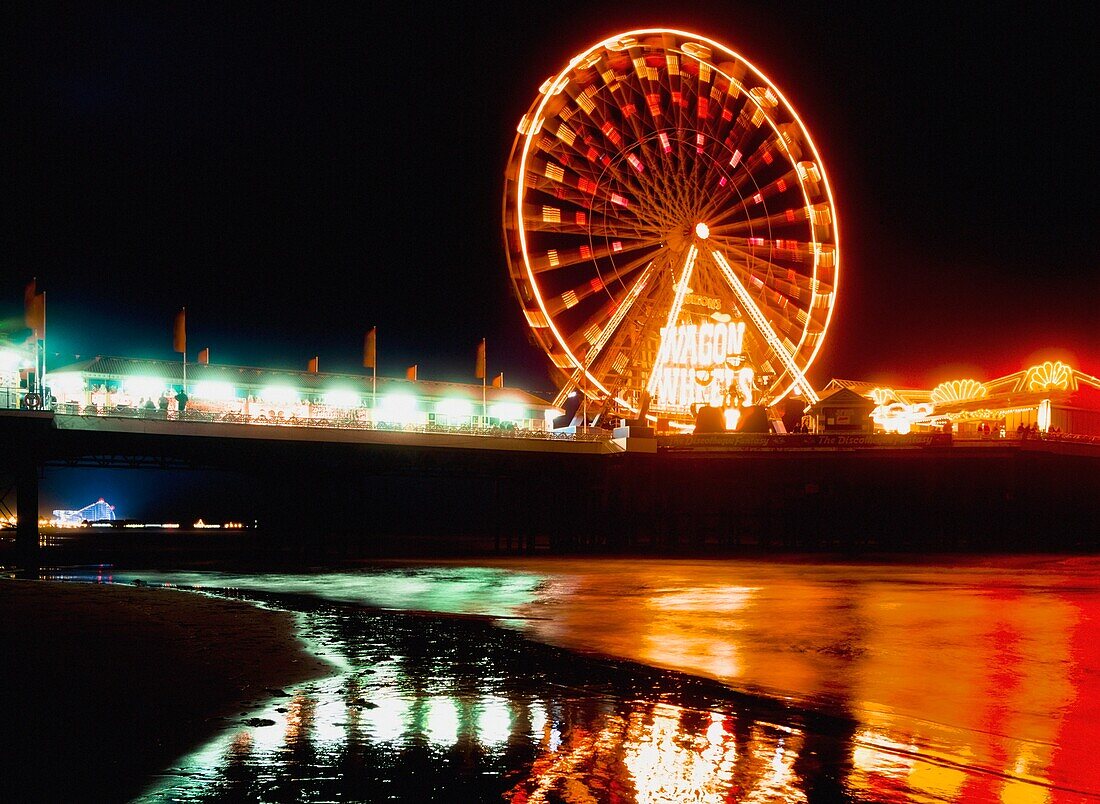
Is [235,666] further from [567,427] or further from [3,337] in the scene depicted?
[567,427]

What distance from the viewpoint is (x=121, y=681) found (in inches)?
549

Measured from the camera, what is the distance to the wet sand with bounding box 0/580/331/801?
974 centimetres

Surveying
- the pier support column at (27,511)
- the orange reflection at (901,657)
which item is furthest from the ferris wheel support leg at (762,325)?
the pier support column at (27,511)

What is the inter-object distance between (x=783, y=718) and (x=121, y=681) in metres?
8.68

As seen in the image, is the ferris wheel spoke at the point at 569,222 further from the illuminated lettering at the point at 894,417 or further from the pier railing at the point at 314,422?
the illuminated lettering at the point at 894,417

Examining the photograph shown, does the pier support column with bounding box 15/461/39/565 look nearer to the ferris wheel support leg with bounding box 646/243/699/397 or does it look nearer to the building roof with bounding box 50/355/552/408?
the building roof with bounding box 50/355/552/408

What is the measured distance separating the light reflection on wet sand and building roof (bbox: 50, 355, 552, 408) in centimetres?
4936

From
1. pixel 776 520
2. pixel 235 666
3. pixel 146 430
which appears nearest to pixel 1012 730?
pixel 235 666

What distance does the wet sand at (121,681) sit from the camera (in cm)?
974

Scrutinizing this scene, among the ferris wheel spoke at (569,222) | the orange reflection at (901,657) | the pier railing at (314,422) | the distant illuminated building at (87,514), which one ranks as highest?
the ferris wheel spoke at (569,222)

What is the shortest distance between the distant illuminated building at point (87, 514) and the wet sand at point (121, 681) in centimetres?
7126

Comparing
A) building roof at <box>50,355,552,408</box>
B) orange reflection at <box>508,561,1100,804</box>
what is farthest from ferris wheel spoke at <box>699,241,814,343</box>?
building roof at <box>50,355,552,408</box>

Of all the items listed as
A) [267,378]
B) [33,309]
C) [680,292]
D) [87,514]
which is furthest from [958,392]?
[87,514]

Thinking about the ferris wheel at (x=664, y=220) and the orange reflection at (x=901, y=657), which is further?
the ferris wheel at (x=664, y=220)
